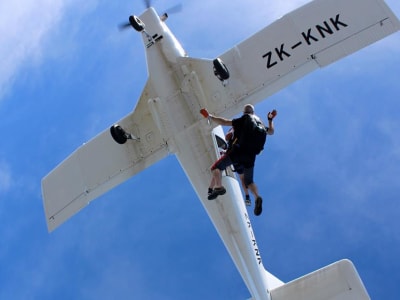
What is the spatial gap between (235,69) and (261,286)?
600cm

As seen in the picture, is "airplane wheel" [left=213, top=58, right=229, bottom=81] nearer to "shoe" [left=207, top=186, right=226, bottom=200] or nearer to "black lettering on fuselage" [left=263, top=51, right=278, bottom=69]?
"black lettering on fuselage" [left=263, top=51, right=278, bottom=69]

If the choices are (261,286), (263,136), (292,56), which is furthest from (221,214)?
(292,56)

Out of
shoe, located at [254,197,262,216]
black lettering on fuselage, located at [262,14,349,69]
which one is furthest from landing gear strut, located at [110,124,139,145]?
shoe, located at [254,197,262,216]

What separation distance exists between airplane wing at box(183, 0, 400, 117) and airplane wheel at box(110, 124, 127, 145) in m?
2.56

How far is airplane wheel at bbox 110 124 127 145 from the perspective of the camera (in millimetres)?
17203

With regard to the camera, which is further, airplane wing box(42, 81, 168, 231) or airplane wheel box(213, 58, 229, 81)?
airplane wing box(42, 81, 168, 231)

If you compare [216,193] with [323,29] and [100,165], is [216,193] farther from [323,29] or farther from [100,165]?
[100,165]

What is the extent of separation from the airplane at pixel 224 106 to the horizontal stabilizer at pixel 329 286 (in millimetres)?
24

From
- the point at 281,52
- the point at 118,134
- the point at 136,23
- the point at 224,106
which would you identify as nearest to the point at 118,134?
the point at 118,134

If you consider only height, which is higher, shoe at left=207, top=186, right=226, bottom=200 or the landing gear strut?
the landing gear strut

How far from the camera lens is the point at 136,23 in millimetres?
18000

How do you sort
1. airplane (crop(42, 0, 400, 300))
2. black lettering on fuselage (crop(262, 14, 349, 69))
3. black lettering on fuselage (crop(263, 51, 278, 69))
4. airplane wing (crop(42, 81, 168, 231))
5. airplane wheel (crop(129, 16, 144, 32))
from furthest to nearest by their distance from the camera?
1. airplane wing (crop(42, 81, 168, 231))
2. airplane wheel (crop(129, 16, 144, 32))
3. black lettering on fuselage (crop(263, 51, 278, 69))
4. black lettering on fuselage (crop(262, 14, 349, 69))
5. airplane (crop(42, 0, 400, 300))

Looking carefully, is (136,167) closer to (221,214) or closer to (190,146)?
(190,146)

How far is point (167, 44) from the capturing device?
1803cm
